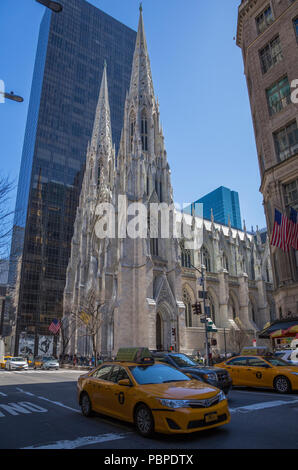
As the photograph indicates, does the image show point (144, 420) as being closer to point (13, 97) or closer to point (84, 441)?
point (84, 441)

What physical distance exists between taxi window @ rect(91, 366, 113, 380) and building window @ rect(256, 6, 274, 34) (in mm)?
30642

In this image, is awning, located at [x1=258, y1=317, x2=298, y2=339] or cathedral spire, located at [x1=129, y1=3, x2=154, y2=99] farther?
cathedral spire, located at [x1=129, y1=3, x2=154, y2=99]

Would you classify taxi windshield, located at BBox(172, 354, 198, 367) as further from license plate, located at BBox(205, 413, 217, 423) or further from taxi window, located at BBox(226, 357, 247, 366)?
license plate, located at BBox(205, 413, 217, 423)

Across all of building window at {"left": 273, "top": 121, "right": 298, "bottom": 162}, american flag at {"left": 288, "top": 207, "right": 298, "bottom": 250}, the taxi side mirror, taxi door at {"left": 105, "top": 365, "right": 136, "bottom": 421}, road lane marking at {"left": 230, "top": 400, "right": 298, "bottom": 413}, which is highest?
building window at {"left": 273, "top": 121, "right": 298, "bottom": 162}

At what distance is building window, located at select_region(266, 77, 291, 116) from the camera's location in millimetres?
24766

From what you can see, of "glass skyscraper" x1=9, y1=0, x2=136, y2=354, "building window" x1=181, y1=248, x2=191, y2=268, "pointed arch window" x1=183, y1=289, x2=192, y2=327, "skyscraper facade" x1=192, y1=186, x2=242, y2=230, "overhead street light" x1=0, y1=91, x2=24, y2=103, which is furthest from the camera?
"skyscraper facade" x1=192, y1=186, x2=242, y2=230

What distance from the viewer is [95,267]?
45.5m

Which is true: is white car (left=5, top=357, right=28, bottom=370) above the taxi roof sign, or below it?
below

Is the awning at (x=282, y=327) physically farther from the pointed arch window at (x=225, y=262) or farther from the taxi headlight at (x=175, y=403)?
the pointed arch window at (x=225, y=262)

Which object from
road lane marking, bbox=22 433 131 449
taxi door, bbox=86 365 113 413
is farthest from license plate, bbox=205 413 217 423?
taxi door, bbox=86 365 113 413

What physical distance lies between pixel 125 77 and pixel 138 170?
7501 centimetres

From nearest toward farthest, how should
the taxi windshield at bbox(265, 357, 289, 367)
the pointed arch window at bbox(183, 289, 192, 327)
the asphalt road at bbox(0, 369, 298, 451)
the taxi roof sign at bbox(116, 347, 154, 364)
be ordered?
the asphalt road at bbox(0, 369, 298, 451) < the taxi roof sign at bbox(116, 347, 154, 364) < the taxi windshield at bbox(265, 357, 289, 367) < the pointed arch window at bbox(183, 289, 192, 327)

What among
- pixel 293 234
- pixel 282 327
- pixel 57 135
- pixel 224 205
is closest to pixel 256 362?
pixel 282 327

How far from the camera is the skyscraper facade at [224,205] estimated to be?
499 feet
